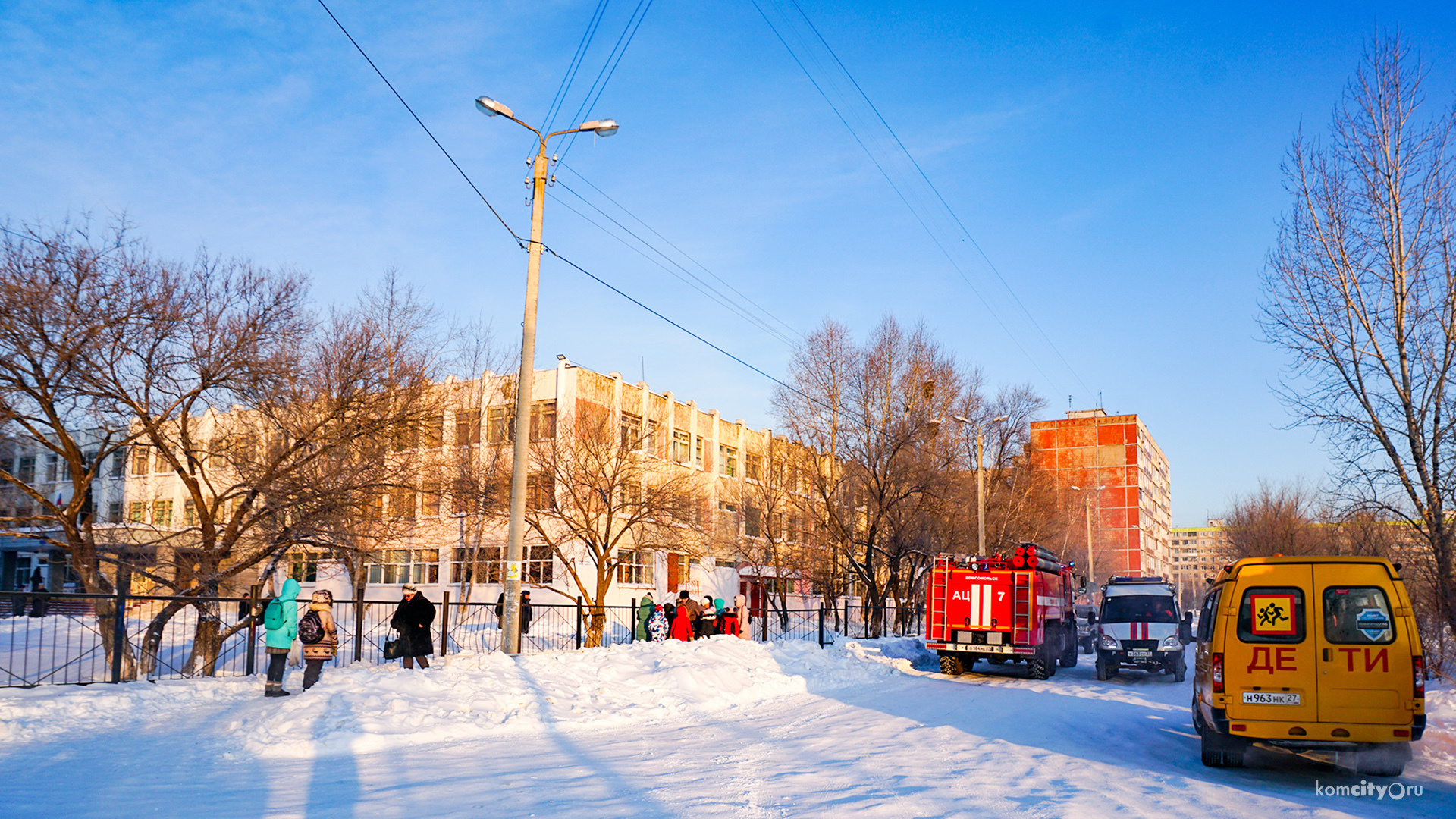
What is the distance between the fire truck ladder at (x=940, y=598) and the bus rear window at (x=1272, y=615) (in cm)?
1292

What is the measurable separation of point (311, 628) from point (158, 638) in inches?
201

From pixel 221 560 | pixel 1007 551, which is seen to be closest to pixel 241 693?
pixel 221 560

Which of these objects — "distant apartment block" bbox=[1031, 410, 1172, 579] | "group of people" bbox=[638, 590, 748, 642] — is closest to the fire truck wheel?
"group of people" bbox=[638, 590, 748, 642]

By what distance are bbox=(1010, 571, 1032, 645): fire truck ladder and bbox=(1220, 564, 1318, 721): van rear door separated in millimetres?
12340

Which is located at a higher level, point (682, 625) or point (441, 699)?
point (441, 699)

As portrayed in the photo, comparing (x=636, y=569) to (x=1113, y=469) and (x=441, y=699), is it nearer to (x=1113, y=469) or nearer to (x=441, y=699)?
(x=441, y=699)

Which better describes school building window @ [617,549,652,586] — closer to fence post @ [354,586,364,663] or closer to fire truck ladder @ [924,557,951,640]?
fire truck ladder @ [924,557,951,640]

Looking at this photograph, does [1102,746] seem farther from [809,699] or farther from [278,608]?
[278,608]

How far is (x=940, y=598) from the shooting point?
894 inches

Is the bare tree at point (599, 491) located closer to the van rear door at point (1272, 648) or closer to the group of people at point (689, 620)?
the group of people at point (689, 620)

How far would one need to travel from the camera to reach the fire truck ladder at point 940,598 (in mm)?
22516

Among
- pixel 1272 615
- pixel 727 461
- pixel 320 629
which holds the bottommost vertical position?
pixel 320 629

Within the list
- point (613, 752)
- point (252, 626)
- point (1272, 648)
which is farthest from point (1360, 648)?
point (252, 626)

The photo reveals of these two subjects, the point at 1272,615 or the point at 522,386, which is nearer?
the point at 1272,615
